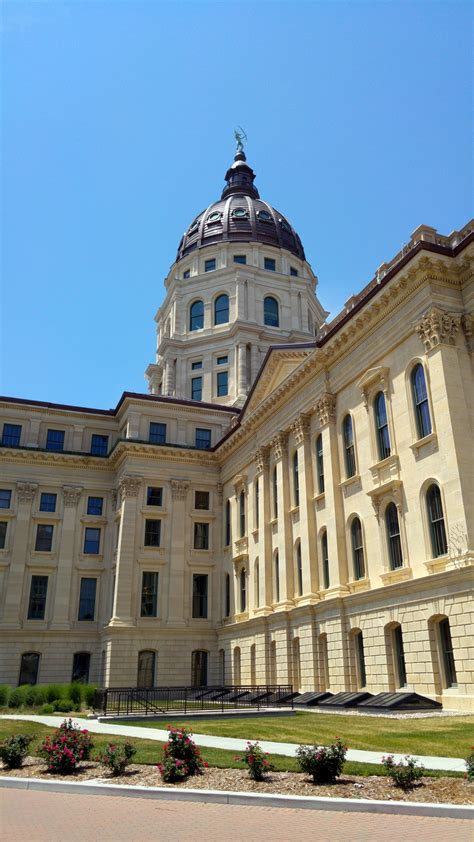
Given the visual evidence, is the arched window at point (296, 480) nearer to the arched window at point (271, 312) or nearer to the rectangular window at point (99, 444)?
the rectangular window at point (99, 444)

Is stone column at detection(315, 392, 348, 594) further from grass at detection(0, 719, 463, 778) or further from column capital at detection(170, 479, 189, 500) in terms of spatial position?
column capital at detection(170, 479, 189, 500)

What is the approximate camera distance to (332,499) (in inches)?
1265

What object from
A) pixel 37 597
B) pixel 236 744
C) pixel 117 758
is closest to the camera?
pixel 117 758

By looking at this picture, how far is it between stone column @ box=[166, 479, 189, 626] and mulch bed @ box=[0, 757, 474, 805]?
33249 millimetres

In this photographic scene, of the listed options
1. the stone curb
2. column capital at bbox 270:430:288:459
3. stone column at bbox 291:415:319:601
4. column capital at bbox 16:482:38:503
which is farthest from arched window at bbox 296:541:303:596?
the stone curb

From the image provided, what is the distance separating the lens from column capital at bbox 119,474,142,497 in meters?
47.5

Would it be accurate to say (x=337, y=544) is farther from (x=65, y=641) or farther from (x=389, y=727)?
(x=65, y=641)

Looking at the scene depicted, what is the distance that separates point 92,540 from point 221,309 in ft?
96.7

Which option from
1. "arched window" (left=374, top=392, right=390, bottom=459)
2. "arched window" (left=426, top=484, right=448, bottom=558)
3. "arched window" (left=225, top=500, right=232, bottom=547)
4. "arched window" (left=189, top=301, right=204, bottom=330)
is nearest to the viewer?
"arched window" (left=426, top=484, right=448, bottom=558)

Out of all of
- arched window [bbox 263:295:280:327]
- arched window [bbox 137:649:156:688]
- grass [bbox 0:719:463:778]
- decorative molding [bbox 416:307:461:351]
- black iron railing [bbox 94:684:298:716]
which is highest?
arched window [bbox 263:295:280:327]

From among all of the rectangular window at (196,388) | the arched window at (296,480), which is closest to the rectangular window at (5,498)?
the rectangular window at (196,388)

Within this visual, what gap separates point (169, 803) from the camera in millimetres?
10039

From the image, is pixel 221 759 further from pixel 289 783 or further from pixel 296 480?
pixel 296 480

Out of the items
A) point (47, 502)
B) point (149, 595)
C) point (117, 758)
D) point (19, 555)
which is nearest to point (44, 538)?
point (19, 555)
